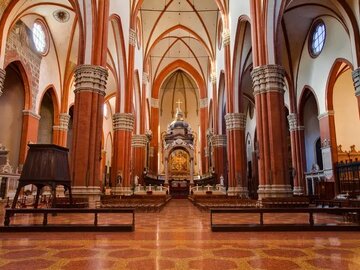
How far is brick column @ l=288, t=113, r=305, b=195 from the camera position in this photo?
65.7ft

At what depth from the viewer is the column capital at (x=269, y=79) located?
39.3 feet

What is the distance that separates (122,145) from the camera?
18.9 meters

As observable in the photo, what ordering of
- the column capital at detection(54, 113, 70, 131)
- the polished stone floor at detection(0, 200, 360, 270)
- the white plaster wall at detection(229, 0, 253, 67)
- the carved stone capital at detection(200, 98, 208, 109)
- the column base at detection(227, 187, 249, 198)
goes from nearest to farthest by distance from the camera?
the polished stone floor at detection(0, 200, 360, 270) → the white plaster wall at detection(229, 0, 253, 67) → the column base at detection(227, 187, 249, 198) → the column capital at detection(54, 113, 70, 131) → the carved stone capital at detection(200, 98, 208, 109)

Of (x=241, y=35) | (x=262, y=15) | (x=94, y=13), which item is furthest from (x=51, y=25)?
(x=262, y=15)

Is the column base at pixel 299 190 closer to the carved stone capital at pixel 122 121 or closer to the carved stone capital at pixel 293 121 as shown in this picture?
the carved stone capital at pixel 293 121

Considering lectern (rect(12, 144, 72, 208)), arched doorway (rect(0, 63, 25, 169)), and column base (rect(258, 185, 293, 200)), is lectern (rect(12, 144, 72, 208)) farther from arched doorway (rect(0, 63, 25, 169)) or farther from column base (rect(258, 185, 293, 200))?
arched doorway (rect(0, 63, 25, 169))

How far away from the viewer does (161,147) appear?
4009 cm

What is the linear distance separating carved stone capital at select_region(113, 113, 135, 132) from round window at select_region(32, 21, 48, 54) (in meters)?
6.93

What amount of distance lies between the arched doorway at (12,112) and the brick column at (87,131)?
8.52 meters

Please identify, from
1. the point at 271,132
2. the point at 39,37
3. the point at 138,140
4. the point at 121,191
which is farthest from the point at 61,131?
the point at 271,132

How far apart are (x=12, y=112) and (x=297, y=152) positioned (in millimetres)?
18787

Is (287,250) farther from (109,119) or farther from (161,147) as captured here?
(161,147)

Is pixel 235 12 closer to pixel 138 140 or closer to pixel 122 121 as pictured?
pixel 122 121

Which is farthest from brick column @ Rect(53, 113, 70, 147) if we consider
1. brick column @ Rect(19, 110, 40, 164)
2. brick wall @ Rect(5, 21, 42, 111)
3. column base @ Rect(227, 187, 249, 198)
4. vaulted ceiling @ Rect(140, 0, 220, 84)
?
column base @ Rect(227, 187, 249, 198)
